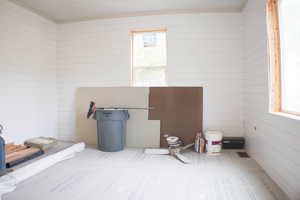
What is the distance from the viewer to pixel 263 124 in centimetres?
254

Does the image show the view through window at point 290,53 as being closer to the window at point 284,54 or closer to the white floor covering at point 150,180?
the window at point 284,54

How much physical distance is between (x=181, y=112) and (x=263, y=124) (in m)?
1.45

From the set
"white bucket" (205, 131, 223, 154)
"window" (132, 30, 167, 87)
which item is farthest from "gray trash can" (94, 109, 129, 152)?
"white bucket" (205, 131, 223, 154)

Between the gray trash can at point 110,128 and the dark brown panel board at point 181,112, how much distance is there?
2.44 ft

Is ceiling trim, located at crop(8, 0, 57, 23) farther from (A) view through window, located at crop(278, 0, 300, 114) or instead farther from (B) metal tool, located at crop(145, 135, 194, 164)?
(A) view through window, located at crop(278, 0, 300, 114)

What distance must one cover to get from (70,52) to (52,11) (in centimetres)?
84

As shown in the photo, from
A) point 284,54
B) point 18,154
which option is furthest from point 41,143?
point 284,54

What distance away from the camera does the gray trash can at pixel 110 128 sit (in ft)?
10.7

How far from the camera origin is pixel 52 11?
11.8ft

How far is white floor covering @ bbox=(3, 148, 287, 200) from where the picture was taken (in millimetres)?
1926

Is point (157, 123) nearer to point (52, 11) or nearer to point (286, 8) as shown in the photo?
point (286, 8)

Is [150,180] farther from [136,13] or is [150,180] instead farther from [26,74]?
[136,13]

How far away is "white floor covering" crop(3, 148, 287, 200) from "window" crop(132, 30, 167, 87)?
162 cm

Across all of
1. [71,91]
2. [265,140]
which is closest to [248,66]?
[265,140]
